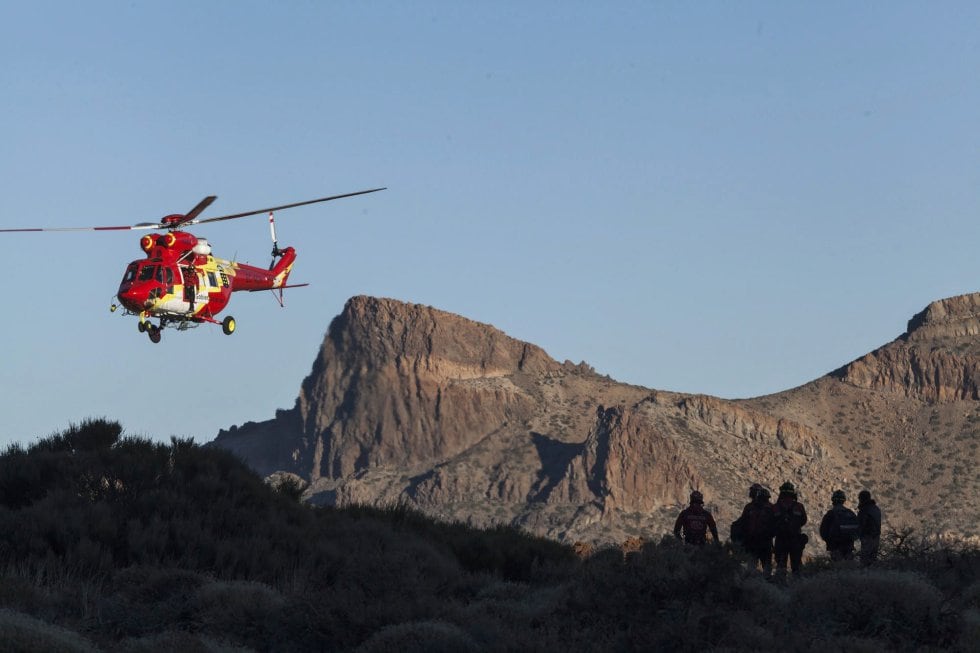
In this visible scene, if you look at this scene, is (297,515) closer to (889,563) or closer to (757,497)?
(757,497)

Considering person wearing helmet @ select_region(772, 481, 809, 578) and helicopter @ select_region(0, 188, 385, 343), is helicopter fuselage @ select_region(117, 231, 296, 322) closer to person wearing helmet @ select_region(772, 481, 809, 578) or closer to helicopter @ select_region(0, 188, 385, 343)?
helicopter @ select_region(0, 188, 385, 343)

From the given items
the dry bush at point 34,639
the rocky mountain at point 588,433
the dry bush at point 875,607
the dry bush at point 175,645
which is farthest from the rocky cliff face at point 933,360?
the dry bush at point 34,639

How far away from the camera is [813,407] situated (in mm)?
155125

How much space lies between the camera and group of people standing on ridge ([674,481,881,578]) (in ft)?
72.6

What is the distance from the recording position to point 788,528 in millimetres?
22234

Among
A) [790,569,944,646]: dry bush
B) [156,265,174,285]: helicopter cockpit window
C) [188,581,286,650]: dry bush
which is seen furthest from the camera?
[156,265,174,285]: helicopter cockpit window

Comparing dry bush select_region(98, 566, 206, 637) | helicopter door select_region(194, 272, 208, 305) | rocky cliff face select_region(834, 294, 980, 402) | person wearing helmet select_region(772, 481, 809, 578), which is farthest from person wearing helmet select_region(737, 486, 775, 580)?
rocky cliff face select_region(834, 294, 980, 402)

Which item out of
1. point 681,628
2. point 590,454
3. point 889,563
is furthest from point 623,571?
point 590,454

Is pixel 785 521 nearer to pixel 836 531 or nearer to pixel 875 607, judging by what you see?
pixel 836 531

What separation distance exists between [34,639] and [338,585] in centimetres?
519

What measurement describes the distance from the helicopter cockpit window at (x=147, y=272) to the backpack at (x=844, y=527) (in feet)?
A: 57.0

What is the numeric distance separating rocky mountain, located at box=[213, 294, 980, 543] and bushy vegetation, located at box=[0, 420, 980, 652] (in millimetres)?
88914

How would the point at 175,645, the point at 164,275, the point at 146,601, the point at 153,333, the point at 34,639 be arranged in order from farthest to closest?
the point at 153,333
the point at 164,275
the point at 146,601
the point at 175,645
the point at 34,639

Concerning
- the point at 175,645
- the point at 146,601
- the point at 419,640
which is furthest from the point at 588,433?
the point at 175,645
